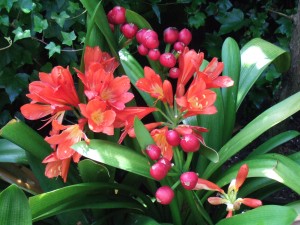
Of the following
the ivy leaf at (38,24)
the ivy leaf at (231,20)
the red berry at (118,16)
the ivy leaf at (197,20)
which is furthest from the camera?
the ivy leaf at (231,20)

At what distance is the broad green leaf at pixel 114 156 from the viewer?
117 centimetres

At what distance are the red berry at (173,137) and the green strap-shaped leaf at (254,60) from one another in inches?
18.1

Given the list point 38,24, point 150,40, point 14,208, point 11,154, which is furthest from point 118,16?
point 14,208

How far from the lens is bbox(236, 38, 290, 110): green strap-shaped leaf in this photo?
155 cm

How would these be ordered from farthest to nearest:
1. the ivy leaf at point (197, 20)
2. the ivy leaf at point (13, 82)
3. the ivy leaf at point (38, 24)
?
the ivy leaf at point (197, 20), the ivy leaf at point (13, 82), the ivy leaf at point (38, 24)

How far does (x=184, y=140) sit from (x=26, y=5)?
26.6 inches

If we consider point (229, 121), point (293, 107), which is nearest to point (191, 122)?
point (229, 121)

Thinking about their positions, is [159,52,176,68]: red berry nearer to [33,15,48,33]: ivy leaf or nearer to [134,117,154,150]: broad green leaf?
[134,117,154,150]: broad green leaf

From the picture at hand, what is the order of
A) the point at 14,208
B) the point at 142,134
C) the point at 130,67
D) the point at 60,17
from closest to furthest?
the point at 14,208, the point at 142,134, the point at 130,67, the point at 60,17

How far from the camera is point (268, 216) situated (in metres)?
1.09

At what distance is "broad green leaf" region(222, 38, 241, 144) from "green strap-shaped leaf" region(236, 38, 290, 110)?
1.7 inches

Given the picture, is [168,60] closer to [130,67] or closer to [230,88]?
[130,67]

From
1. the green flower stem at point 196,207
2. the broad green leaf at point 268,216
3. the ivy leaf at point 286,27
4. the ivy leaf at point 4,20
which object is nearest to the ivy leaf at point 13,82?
the ivy leaf at point 4,20

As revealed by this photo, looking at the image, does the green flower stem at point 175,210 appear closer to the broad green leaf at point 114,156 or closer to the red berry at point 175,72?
the broad green leaf at point 114,156
